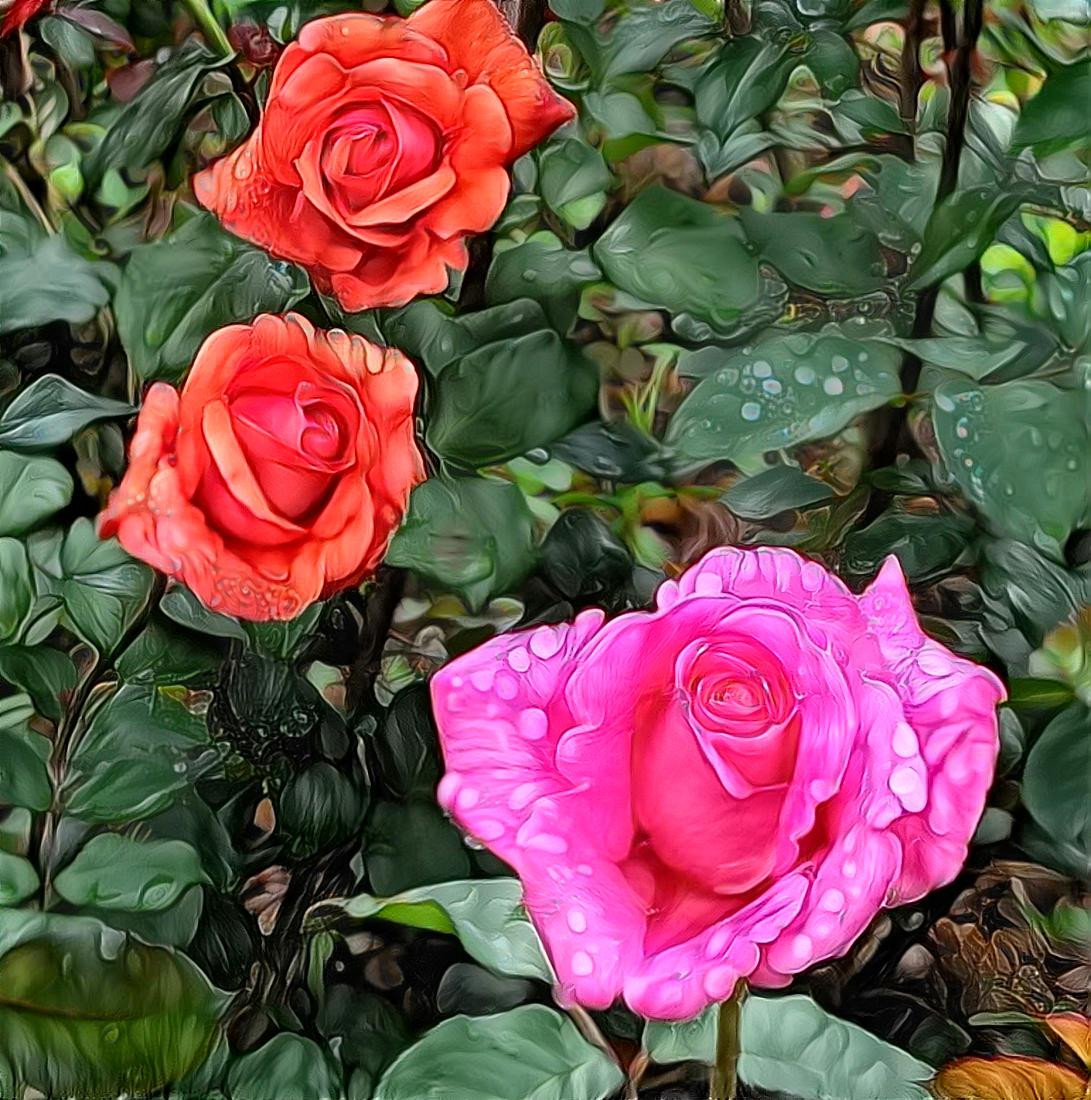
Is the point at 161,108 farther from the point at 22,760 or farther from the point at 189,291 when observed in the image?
the point at 22,760

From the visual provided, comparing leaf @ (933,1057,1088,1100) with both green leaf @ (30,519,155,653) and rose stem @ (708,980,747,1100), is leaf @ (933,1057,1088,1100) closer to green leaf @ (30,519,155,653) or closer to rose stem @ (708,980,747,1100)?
rose stem @ (708,980,747,1100)

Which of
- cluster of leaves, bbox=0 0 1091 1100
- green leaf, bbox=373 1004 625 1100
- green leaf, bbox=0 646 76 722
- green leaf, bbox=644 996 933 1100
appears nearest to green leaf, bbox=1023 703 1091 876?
cluster of leaves, bbox=0 0 1091 1100

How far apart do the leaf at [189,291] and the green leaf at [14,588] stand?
0.33 feet

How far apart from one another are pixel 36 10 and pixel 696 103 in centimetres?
31

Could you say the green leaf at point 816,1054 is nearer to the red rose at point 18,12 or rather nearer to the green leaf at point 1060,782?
the green leaf at point 1060,782

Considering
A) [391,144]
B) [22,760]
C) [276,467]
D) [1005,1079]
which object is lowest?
[1005,1079]

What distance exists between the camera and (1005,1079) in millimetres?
493

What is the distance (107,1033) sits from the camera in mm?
521

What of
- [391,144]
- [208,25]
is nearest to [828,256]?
[391,144]

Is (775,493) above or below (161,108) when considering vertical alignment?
below

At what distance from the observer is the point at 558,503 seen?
508mm


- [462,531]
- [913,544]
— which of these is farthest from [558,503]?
[913,544]

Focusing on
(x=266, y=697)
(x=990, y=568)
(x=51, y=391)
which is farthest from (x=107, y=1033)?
(x=990, y=568)

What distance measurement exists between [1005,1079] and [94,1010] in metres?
0.40
